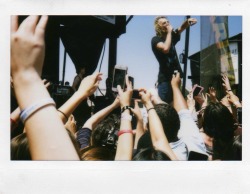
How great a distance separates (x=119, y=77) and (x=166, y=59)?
455 millimetres

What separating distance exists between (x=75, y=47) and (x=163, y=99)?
909 millimetres

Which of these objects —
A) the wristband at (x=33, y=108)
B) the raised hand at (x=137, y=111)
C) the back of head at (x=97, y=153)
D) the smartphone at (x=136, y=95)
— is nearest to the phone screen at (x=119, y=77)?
the smartphone at (x=136, y=95)

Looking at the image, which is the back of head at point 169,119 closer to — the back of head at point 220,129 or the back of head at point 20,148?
the back of head at point 220,129

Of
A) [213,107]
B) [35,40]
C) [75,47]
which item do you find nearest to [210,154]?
[213,107]

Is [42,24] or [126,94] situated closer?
[42,24]

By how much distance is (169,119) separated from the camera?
10.1 ft

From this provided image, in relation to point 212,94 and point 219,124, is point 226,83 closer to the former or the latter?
point 212,94

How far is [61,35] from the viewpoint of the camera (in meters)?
3.08

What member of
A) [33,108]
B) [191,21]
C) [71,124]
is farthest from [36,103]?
[191,21]

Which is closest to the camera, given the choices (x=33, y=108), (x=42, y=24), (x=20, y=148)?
(x=33, y=108)

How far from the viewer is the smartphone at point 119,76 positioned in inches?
123

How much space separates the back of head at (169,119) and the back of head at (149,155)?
0.50 ft

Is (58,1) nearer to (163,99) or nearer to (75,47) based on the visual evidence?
(75,47)

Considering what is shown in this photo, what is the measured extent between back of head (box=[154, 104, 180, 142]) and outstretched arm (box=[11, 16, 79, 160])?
35.3 inches
